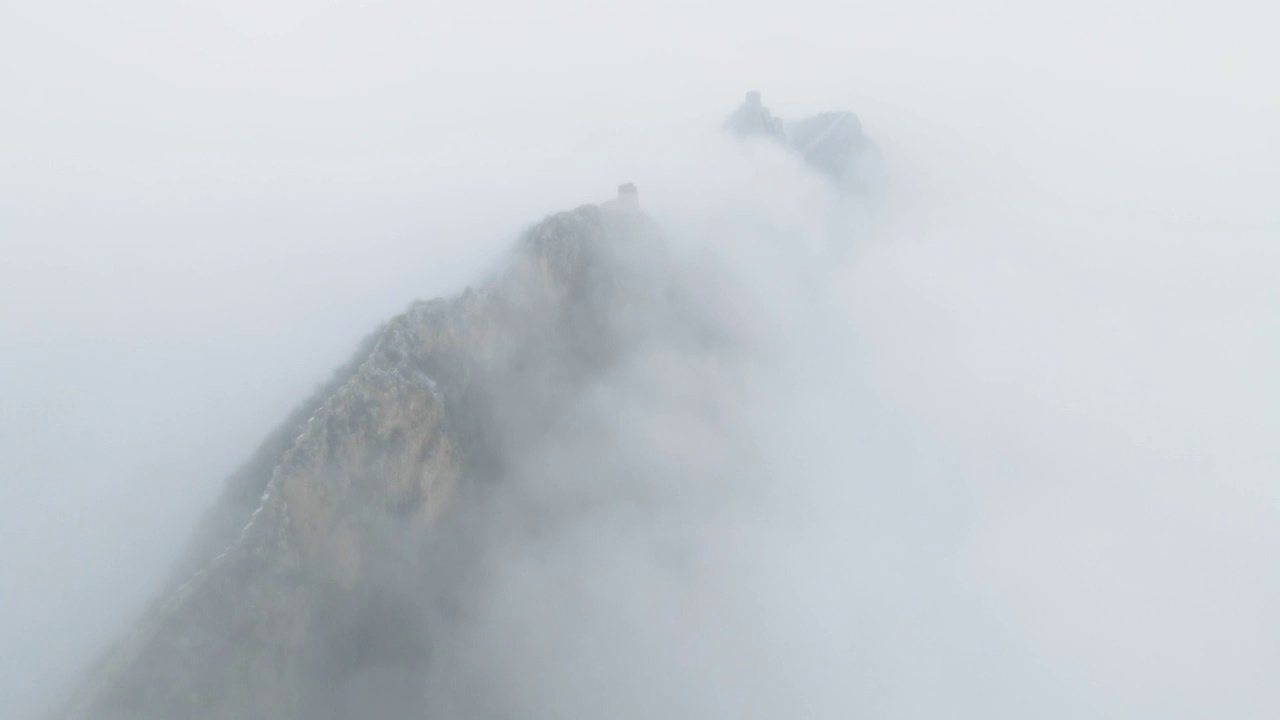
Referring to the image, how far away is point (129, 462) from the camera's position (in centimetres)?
5266

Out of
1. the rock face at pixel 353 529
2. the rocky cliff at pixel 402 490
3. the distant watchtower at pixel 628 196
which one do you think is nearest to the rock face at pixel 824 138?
the distant watchtower at pixel 628 196

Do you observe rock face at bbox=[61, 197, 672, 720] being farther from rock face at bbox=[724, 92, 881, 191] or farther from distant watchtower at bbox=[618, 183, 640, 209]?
rock face at bbox=[724, 92, 881, 191]

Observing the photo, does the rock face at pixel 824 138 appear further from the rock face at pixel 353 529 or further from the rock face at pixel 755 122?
the rock face at pixel 353 529

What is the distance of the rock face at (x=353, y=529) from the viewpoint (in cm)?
3456

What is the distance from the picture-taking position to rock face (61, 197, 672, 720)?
3456cm

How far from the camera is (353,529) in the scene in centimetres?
4238

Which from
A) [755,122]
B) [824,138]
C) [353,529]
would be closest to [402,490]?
[353,529]

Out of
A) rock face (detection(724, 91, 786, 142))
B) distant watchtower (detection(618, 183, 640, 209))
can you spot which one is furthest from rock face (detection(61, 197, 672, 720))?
rock face (detection(724, 91, 786, 142))

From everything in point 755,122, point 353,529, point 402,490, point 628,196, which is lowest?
point 353,529

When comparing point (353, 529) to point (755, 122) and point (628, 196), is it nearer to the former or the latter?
point (628, 196)

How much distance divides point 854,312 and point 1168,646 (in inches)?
3351

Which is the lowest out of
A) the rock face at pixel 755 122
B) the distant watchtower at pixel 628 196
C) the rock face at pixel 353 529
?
the rock face at pixel 353 529

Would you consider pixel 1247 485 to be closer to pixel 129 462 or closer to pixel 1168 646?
pixel 1168 646

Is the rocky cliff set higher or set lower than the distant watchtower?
lower
